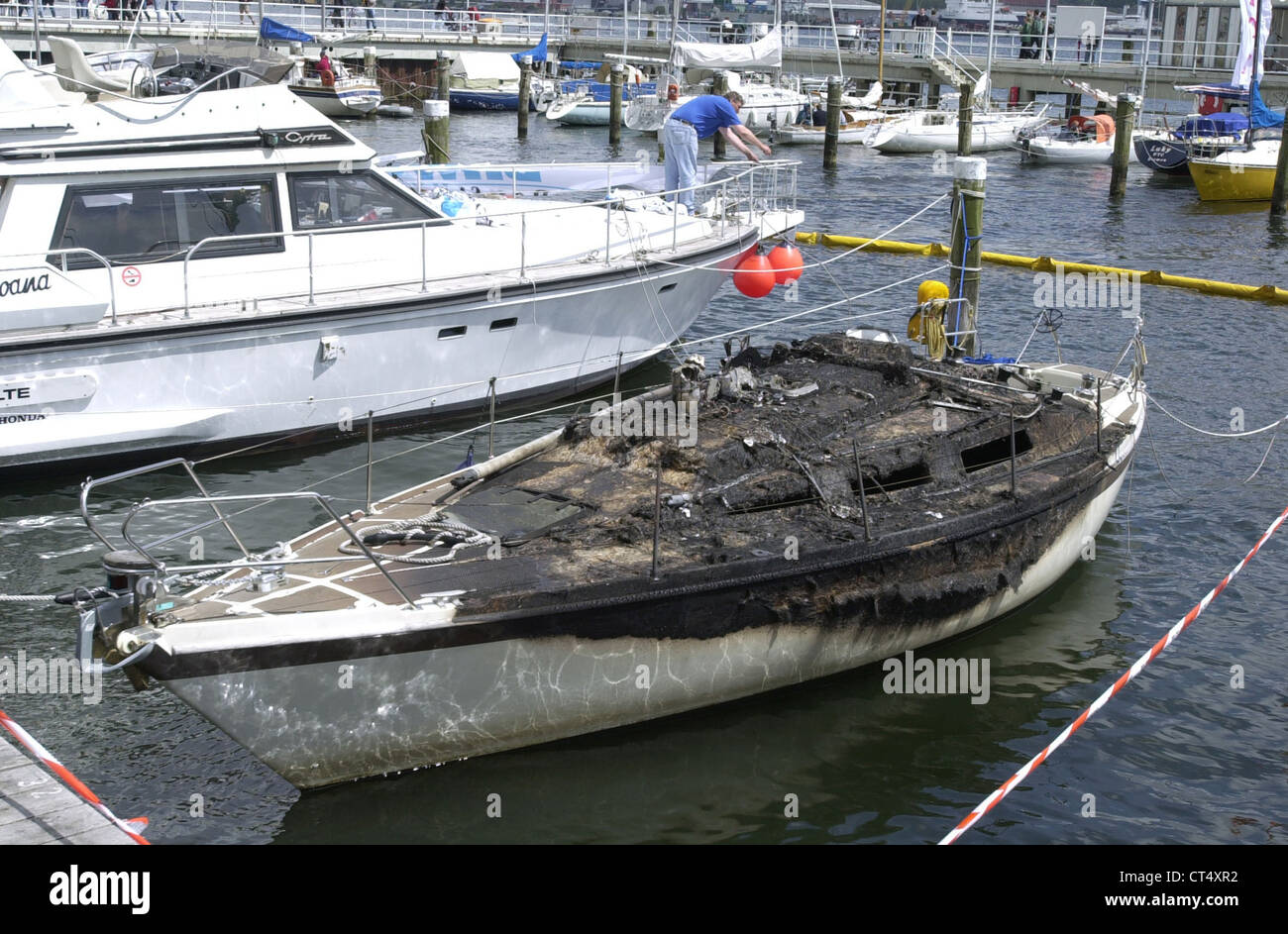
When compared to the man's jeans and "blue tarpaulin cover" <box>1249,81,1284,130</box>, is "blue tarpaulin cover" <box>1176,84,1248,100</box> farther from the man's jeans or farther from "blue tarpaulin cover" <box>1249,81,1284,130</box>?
the man's jeans

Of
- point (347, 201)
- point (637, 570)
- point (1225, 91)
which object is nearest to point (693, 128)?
point (347, 201)

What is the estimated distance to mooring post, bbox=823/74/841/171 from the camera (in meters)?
35.3

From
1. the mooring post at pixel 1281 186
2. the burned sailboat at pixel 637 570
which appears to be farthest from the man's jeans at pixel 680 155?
the mooring post at pixel 1281 186

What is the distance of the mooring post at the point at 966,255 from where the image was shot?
14.5 meters

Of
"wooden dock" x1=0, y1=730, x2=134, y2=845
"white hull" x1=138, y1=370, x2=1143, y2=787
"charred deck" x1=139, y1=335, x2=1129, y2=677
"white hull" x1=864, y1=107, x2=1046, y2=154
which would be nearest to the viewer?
"wooden dock" x1=0, y1=730, x2=134, y2=845

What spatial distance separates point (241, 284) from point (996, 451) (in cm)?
746

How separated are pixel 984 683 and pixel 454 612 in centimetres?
421

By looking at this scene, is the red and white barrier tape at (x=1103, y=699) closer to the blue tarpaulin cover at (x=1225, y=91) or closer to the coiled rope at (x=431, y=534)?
the coiled rope at (x=431, y=534)

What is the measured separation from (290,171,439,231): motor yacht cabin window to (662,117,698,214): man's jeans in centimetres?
362

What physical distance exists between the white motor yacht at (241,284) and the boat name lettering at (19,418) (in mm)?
13

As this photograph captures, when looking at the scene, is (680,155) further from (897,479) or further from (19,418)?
(19,418)

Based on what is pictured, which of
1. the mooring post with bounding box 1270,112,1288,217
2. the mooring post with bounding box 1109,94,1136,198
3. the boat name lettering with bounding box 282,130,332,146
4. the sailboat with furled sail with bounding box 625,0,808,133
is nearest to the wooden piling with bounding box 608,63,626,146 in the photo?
the sailboat with furled sail with bounding box 625,0,808,133
